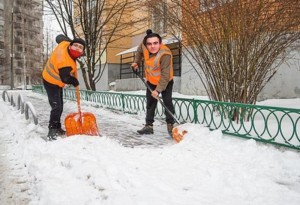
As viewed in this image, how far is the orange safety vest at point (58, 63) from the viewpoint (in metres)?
5.51

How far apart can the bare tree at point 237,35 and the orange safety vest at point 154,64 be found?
125cm

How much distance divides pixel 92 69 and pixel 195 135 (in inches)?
430

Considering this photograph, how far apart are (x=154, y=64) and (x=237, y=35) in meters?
1.68

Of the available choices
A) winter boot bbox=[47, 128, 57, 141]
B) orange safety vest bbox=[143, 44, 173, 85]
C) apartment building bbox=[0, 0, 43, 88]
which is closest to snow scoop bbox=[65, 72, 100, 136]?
winter boot bbox=[47, 128, 57, 141]

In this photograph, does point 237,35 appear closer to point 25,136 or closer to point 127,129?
point 127,129

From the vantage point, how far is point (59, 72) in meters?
5.54

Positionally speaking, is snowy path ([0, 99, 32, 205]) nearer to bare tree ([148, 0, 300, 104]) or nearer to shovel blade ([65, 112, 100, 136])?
shovel blade ([65, 112, 100, 136])

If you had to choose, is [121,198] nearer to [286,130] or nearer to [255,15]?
[286,130]

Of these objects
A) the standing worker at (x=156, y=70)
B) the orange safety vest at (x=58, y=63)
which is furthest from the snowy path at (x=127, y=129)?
the orange safety vest at (x=58, y=63)

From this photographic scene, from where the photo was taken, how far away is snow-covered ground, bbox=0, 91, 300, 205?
3.23 metres

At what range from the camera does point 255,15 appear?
5.91 meters

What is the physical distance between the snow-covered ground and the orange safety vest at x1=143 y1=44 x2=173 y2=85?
3.68ft

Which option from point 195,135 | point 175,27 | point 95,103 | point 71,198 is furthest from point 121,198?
point 95,103

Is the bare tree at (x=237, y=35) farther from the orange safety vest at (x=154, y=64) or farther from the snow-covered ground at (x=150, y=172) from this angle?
the snow-covered ground at (x=150, y=172)
